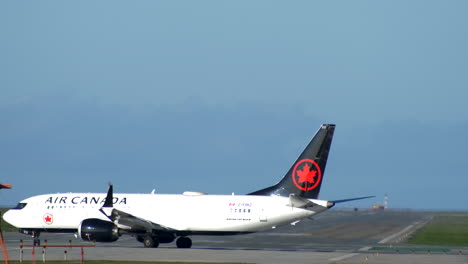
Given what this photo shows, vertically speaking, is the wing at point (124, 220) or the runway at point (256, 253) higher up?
the wing at point (124, 220)

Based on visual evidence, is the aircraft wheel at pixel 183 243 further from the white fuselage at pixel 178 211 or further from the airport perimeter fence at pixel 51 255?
the airport perimeter fence at pixel 51 255

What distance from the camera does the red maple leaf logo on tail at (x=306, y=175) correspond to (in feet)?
169

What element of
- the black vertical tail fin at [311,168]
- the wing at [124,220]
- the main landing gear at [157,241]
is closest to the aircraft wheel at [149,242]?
the main landing gear at [157,241]

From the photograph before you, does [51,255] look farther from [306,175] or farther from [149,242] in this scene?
[306,175]

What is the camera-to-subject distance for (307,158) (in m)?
51.8

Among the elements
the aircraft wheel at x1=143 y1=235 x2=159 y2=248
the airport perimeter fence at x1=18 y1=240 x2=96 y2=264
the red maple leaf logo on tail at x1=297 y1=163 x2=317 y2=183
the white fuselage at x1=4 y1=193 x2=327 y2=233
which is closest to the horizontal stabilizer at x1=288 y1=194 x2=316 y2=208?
the white fuselage at x1=4 y1=193 x2=327 y2=233

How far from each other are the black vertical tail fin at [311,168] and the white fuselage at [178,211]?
81cm

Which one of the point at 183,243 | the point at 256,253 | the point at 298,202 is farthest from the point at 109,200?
the point at 298,202

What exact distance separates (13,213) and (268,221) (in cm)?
1758

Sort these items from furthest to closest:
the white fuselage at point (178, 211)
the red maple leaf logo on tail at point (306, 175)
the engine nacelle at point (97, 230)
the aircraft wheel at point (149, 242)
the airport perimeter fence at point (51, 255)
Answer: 1. the aircraft wheel at point (149, 242)
2. the white fuselage at point (178, 211)
3. the engine nacelle at point (97, 230)
4. the red maple leaf logo on tail at point (306, 175)
5. the airport perimeter fence at point (51, 255)

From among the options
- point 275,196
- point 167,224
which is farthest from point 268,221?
point 167,224

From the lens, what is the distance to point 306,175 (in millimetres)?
51500

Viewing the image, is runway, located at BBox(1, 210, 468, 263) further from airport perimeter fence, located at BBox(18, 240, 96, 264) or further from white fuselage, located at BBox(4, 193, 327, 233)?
white fuselage, located at BBox(4, 193, 327, 233)

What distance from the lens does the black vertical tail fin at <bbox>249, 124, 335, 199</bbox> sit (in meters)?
51.4
